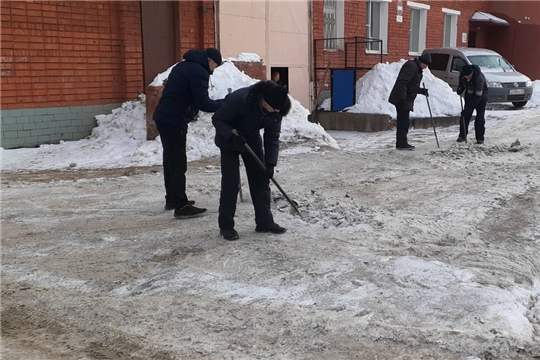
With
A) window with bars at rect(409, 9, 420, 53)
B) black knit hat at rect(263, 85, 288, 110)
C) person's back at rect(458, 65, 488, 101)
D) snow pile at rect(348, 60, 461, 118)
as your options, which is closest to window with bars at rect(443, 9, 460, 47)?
window with bars at rect(409, 9, 420, 53)

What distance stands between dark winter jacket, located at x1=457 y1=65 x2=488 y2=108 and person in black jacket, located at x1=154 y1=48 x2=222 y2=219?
22.8 feet

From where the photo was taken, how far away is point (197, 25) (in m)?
12.6

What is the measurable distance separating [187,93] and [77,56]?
5.95 metres

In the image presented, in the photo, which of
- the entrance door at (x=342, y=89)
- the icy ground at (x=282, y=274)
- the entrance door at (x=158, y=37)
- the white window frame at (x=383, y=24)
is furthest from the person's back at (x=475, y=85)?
the white window frame at (x=383, y=24)

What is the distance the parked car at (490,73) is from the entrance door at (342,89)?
3610 mm

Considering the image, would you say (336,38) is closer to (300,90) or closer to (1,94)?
(300,90)

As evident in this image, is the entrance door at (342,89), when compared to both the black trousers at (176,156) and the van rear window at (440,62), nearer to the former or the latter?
the van rear window at (440,62)

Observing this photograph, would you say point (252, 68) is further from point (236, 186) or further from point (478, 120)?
point (236, 186)

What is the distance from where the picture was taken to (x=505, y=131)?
12.5 meters

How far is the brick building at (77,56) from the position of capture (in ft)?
31.5

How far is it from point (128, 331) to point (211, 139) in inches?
268

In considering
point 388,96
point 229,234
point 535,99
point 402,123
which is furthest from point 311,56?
point 229,234

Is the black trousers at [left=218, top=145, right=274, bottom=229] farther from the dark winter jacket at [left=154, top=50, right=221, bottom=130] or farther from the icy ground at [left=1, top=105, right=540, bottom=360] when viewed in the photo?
the dark winter jacket at [left=154, top=50, right=221, bottom=130]

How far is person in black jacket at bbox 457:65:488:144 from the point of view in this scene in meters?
10.7
